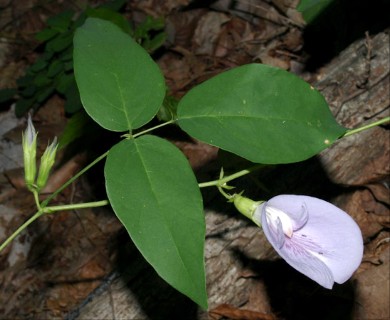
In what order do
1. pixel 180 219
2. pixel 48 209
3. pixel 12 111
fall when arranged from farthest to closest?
pixel 12 111 → pixel 48 209 → pixel 180 219

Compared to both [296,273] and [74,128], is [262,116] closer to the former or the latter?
[74,128]

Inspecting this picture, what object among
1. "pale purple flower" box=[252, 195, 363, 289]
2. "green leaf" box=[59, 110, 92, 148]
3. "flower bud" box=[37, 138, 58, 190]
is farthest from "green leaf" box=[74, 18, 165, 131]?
"green leaf" box=[59, 110, 92, 148]

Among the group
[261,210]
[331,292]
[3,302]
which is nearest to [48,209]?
[261,210]

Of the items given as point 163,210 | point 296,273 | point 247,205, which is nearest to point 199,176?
point 296,273

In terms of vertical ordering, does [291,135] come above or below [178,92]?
above

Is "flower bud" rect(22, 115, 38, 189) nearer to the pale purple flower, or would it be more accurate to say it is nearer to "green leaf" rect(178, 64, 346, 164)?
"green leaf" rect(178, 64, 346, 164)

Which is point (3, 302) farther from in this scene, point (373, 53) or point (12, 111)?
point (373, 53)

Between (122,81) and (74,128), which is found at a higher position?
(122,81)
